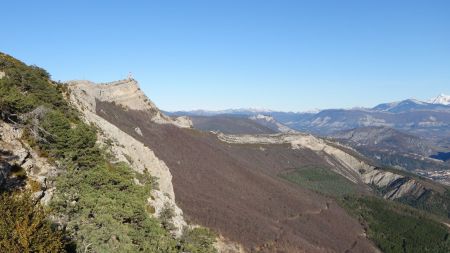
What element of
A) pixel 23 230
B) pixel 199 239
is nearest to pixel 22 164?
pixel 23 230

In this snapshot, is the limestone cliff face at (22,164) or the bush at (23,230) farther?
the limestone cliff face at (22,164)

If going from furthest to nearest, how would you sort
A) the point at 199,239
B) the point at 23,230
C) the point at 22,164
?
the point at 199,239, the point at 22,164, the point at 23,230

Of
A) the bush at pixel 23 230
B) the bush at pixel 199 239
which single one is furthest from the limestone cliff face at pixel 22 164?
the bush at pixel 199 239

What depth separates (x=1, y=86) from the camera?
57281 mm

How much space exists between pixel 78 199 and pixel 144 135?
14422 centimetres

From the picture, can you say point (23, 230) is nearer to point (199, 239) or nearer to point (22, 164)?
point (22, 164)

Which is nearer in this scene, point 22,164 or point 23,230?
point 23,230

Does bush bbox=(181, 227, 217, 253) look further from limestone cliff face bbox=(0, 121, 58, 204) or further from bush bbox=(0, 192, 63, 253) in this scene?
bush bbox=(0, 192, 63, 253)

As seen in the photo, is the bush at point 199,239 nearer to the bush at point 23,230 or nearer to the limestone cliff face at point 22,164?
the limestone cliff face at point 22,164

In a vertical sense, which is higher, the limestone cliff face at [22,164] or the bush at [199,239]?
the limestone cliff face at [22,164]

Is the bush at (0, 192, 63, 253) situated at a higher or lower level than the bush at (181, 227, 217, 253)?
higher

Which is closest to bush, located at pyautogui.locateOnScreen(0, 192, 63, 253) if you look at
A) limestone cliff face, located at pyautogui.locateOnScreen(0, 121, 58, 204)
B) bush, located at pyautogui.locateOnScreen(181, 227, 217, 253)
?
limestone cliff face, located at pyautogui.locateOnScreen(0, 121, 58, 204)

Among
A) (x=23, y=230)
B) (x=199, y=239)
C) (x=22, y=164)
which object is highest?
(x=22, y=164)

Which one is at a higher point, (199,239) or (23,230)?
(23,230)
